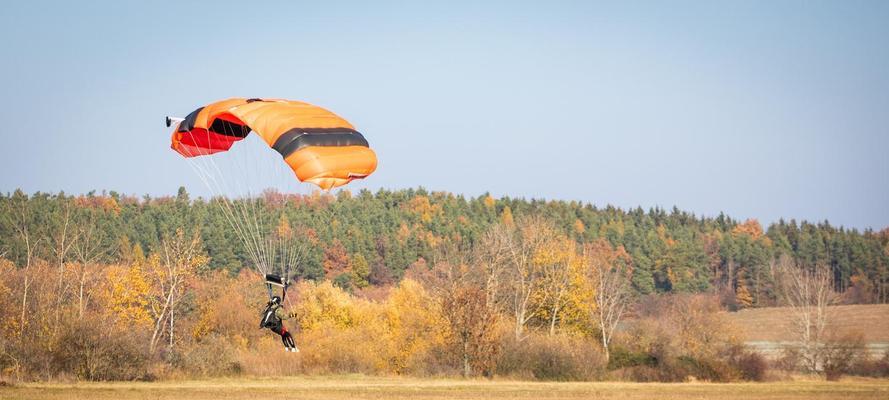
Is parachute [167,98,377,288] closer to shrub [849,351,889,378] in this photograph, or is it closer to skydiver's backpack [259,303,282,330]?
skydiver's backpack [259,303,282,330]

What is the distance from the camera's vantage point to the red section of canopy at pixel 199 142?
1037 inches

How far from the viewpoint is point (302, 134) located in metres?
23.1

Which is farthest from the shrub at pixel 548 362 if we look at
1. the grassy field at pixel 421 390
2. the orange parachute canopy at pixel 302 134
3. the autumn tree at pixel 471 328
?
the orange parachute canopy at pixel 302 134

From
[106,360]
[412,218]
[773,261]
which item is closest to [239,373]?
[106,360]

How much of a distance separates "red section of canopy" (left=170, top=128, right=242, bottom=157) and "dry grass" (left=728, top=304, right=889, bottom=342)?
6035 cm

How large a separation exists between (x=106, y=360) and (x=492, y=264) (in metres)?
23.1

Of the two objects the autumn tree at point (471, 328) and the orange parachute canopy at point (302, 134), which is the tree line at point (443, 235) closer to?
the autumn tree at point (471, 328)

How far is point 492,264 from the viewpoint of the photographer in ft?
179

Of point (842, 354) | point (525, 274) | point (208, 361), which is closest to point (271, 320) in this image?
point (208, 361)

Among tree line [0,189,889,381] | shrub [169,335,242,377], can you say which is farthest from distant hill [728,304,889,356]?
shrub [169,335,242,377]

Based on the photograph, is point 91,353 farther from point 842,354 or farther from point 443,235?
point 443,235

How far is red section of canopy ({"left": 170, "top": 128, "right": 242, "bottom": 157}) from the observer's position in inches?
1037

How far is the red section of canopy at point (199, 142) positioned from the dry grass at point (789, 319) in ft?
198

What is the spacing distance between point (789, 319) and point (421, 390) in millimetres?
54225
